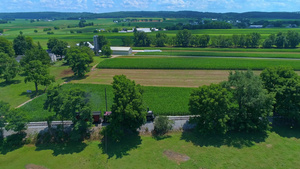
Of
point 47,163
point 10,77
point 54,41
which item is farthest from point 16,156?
point 54,41

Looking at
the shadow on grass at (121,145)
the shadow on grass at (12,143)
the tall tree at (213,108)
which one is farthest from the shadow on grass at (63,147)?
the tall tree at (213,108)

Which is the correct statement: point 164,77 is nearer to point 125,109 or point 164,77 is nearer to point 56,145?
point 125,109

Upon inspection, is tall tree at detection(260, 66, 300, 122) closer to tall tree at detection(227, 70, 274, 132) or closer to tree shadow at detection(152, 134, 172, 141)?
tall tree at detection(227, 70, 274, 132)

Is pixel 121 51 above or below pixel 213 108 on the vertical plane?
above

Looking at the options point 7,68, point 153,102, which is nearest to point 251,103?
point 153,102

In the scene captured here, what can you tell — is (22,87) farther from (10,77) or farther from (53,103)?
(53,103)
